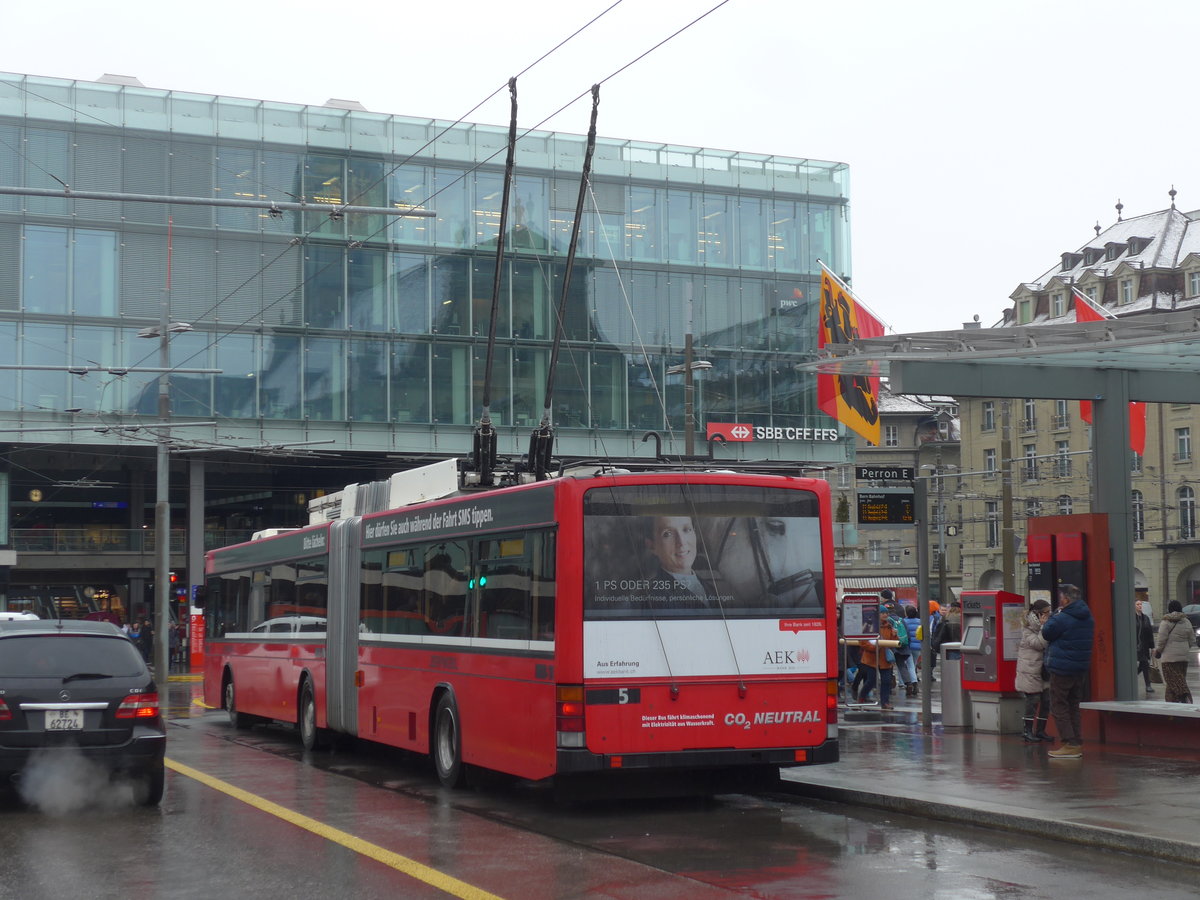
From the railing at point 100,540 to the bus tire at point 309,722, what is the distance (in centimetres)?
3600

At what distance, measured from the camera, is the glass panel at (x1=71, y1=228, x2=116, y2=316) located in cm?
4662

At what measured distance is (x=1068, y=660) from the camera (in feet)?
49.1

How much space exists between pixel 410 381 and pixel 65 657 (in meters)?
37.4

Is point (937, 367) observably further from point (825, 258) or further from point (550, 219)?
point (825, 258)

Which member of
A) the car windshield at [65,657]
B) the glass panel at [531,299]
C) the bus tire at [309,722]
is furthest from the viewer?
the glass panel at [531,299]

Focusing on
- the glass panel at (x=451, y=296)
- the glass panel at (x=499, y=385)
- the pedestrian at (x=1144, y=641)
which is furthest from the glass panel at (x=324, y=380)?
the pedestrian at (x=1144, y=641)

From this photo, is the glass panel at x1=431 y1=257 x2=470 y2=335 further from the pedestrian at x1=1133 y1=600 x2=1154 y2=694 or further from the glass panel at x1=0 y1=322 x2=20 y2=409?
the pedestrian at x1=1133 y1=600 x2=1154 y2=694

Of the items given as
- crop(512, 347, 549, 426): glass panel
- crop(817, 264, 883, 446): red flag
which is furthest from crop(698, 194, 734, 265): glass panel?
crop(817, 264, 883, 446): red flag

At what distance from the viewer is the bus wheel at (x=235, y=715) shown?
2367 centimetres

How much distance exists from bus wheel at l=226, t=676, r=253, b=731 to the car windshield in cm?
1081

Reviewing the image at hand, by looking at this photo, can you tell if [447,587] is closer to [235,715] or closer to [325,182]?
[235,715]

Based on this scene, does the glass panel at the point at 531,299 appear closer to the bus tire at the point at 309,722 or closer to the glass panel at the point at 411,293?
the glass panel at the point at 411,293

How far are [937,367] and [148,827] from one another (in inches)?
371

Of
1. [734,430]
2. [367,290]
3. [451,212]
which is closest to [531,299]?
[451,212]
